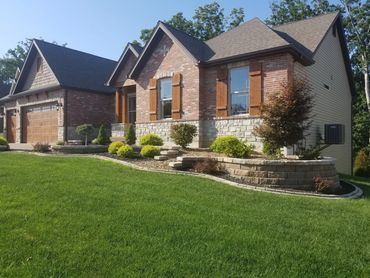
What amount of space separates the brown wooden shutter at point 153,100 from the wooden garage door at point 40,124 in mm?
7284

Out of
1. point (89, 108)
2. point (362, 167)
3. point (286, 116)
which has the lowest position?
point (362, 167)

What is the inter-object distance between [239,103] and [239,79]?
94 cm

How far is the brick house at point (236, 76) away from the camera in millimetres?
13586

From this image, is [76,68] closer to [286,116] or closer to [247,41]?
[247,41]

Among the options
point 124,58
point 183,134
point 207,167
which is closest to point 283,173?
point 207,167

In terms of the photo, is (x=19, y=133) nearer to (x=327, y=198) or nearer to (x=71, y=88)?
(x=71, y=88)

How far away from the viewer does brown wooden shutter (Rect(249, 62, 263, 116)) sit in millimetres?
13531

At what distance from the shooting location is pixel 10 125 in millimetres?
26234

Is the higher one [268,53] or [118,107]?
[268,53]

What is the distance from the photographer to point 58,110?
830 inches

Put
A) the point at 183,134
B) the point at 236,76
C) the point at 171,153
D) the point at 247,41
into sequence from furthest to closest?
the point at 247,41
the point at 236,76
the point at 183,134
the point at 171,153

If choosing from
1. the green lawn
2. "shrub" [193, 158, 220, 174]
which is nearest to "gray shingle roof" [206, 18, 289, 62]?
"shrub" [193, 158, 220, 174]

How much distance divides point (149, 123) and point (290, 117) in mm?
8569

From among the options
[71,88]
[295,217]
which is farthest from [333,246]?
[71,88]
